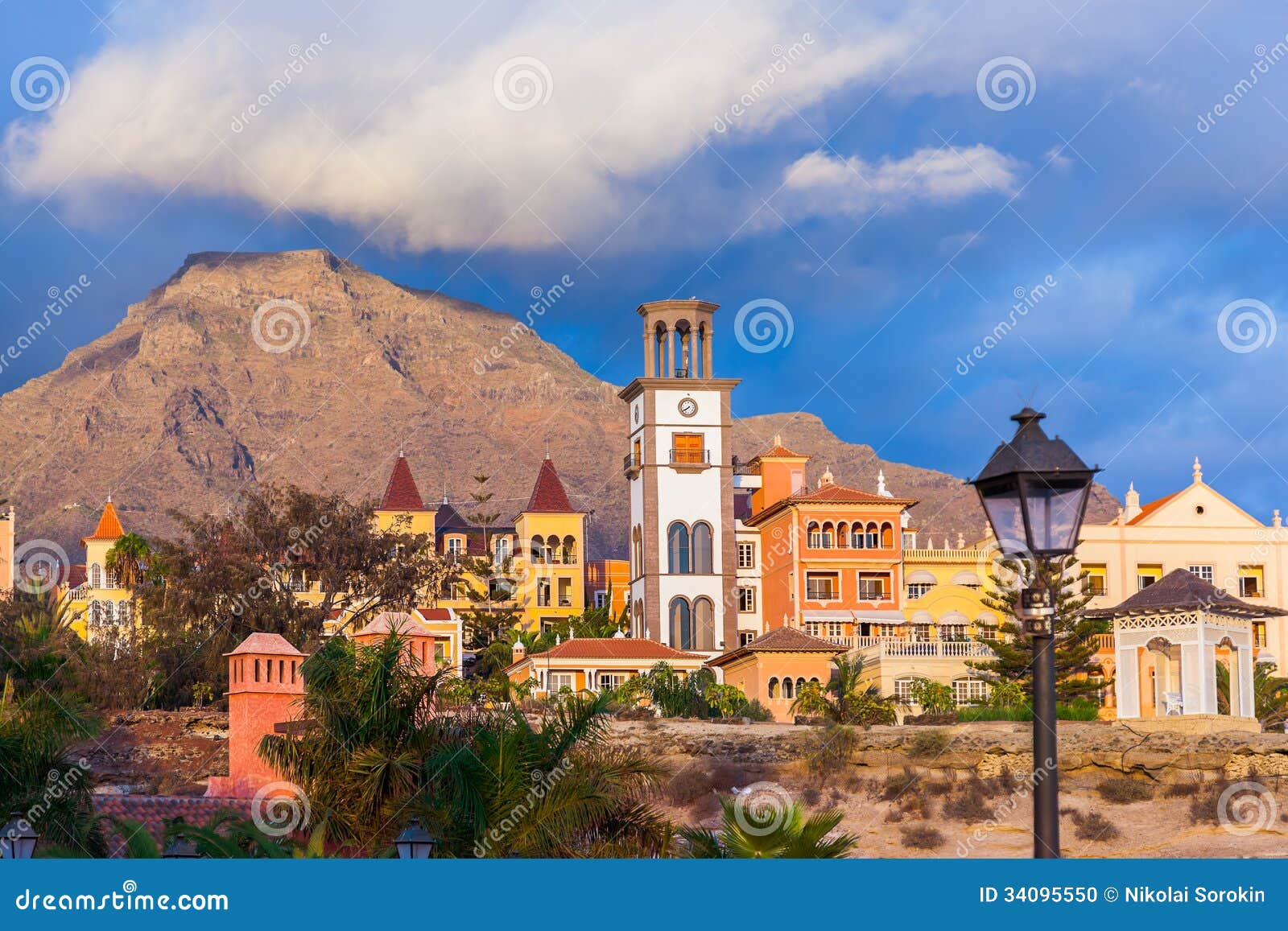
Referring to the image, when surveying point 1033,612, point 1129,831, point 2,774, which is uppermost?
point 1033,612

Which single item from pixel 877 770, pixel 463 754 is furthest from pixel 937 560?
pixel 463 754

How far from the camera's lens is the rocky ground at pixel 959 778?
35312 millimetres

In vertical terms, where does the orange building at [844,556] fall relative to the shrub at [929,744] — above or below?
above

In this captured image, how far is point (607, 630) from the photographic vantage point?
62531mm

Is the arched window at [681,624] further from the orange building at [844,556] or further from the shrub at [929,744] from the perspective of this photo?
the shrub at [929,744]

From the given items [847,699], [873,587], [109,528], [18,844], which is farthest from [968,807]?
[109,528]

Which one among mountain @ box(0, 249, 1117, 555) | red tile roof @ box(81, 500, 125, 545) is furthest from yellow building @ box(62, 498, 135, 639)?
mountain @ box(0, 249, 1117, 555)

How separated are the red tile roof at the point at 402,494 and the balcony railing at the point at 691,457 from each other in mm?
19024

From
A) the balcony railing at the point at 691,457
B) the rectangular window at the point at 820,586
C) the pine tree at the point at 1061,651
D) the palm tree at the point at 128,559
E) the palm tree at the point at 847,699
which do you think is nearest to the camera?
the palm tree at the point at 847,699

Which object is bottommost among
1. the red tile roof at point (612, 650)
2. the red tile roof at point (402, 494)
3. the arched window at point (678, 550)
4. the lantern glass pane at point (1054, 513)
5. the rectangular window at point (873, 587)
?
the lantern glass pane at point (1054, 513)

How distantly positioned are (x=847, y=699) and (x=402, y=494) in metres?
39.8

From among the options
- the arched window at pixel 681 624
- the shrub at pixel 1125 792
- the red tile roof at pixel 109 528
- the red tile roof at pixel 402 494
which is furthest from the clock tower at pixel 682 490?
the red tile roof at pixel 109 528

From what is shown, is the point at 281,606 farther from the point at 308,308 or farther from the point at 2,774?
the point at 308,308

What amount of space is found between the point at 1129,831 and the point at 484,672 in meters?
27.0
